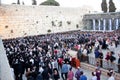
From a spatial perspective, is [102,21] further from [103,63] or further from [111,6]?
[103,63]

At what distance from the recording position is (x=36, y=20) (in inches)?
1893

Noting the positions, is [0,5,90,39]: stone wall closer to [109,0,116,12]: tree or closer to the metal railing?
[109,0,116,12]: tree

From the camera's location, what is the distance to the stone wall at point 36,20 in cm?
4516

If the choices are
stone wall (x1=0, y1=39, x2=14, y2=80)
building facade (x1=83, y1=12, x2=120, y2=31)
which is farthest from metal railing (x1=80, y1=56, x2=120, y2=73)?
building facade (x1=83, y1=12, x2=120, y2=31)

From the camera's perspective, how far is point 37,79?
10.5m

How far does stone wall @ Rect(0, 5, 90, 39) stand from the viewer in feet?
148

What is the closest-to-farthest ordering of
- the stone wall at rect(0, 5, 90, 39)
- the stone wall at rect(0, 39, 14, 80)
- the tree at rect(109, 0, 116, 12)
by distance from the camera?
the stone wall at rect(0, 39, 14, 80), the stone wall at rect(0, 5, 90, 39), the tree at rect(109, 0, 116, 12)

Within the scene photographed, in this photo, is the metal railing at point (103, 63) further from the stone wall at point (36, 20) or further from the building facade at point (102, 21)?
the stone wall at point (36, 20)

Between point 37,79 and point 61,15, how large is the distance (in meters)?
40.4

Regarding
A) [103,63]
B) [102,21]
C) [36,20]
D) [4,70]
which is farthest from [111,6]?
[4,70]

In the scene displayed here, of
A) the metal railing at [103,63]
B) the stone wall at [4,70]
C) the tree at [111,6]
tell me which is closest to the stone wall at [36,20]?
the tree at [111,6]

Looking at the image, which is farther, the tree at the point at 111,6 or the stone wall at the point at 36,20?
the tree at the point at 111,6

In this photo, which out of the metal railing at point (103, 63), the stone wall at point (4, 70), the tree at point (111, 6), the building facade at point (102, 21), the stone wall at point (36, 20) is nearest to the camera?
the stone wall at point (4, 70)

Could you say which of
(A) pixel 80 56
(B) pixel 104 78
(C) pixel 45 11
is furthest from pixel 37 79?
(C) pixel 45 11
